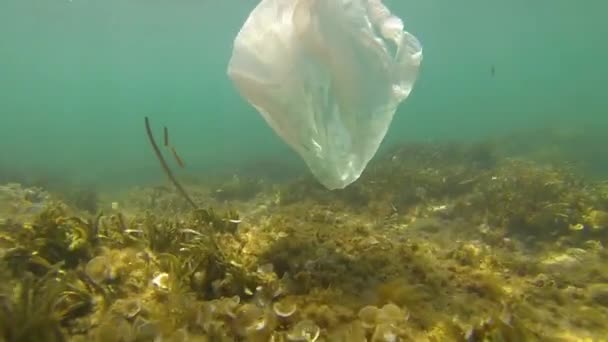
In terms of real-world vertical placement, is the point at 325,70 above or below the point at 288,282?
above

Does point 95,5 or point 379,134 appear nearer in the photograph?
point 379,134

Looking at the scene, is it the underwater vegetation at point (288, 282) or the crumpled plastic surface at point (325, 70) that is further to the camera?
the crumpled plastic surface at point (325, 70)

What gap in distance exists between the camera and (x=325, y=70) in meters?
3.70

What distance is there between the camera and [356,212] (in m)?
7.38

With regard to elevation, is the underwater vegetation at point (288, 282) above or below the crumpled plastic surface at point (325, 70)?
below

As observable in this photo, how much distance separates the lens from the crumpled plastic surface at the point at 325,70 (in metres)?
3.58

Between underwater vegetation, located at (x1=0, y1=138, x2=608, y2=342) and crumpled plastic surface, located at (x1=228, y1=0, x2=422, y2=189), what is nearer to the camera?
underwater vegetation, located at (x1=0, y1=138, x2=608, y2=342)

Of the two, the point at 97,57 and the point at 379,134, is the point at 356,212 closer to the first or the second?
the point at 379,134

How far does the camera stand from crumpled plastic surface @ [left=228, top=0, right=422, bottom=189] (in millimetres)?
3578

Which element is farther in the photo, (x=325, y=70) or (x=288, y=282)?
(x=325, y=70)

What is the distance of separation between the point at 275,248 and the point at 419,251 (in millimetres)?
1603

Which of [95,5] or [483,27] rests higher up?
[95,5]

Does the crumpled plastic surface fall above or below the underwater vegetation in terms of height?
above

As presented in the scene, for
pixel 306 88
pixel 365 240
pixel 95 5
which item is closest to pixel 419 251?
pixel 365 240
